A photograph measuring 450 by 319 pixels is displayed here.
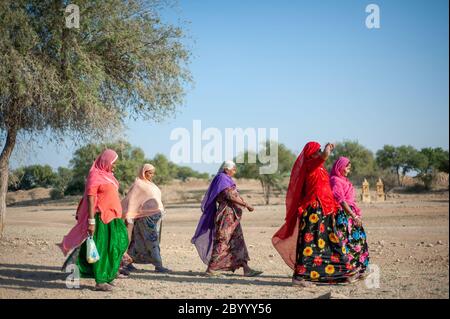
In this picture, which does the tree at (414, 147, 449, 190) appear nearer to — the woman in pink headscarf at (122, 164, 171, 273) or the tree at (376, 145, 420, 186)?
the tree at (376, 145, 420, 186)

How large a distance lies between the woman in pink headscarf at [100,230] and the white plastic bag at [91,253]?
14 cm

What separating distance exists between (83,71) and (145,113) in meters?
Result: 2.27

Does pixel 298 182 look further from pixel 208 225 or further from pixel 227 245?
pixel 208 225

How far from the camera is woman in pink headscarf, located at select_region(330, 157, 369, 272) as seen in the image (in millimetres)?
7512

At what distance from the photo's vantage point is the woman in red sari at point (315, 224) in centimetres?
721

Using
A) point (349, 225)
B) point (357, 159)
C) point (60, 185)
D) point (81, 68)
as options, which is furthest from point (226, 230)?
point (357, 159)

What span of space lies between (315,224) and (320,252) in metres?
0.40

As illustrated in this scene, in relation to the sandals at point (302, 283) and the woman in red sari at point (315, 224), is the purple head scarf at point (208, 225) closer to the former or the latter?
the woman in red sari at point (315, 224)

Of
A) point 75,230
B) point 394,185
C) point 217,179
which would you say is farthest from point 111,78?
point 394,185

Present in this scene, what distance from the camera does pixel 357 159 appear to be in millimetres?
55375

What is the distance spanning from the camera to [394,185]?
49688 millimetres

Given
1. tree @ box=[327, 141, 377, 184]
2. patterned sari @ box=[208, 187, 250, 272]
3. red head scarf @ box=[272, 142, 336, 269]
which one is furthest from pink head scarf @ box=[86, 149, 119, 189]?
tree @ box=[327, 141, 377, 184]

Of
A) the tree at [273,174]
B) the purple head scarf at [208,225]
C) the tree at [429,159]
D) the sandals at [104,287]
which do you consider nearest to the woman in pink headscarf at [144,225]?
the purple head scarf at [208,225]
